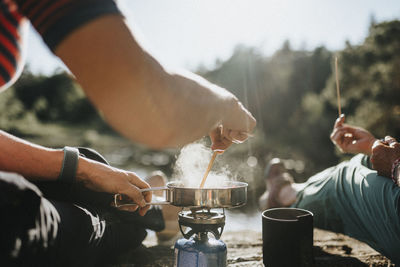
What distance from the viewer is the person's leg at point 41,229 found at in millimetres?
1000

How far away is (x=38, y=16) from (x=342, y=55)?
14.2 m

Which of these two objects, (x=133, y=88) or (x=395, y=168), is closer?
(x=133, y=88)

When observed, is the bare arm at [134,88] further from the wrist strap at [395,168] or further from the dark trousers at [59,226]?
the wrist strap at [395,168]

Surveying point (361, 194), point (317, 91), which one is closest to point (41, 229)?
point (361, 194)

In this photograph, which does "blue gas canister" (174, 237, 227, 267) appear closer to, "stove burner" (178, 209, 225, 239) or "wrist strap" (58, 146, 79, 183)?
"stove burner" (178, 209, 225, 239)

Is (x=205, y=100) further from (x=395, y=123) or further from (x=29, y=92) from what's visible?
(x=29, y=92)

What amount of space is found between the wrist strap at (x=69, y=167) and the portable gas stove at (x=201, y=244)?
60 cm

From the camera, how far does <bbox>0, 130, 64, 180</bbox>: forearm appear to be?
1519 mm

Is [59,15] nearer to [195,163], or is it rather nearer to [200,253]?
[200,253]

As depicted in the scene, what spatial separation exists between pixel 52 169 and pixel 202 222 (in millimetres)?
805

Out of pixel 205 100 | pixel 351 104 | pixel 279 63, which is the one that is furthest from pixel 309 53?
pixel 205 100

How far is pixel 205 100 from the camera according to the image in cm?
104

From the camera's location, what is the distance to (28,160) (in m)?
1.56

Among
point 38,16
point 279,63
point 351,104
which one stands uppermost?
point 279,63
